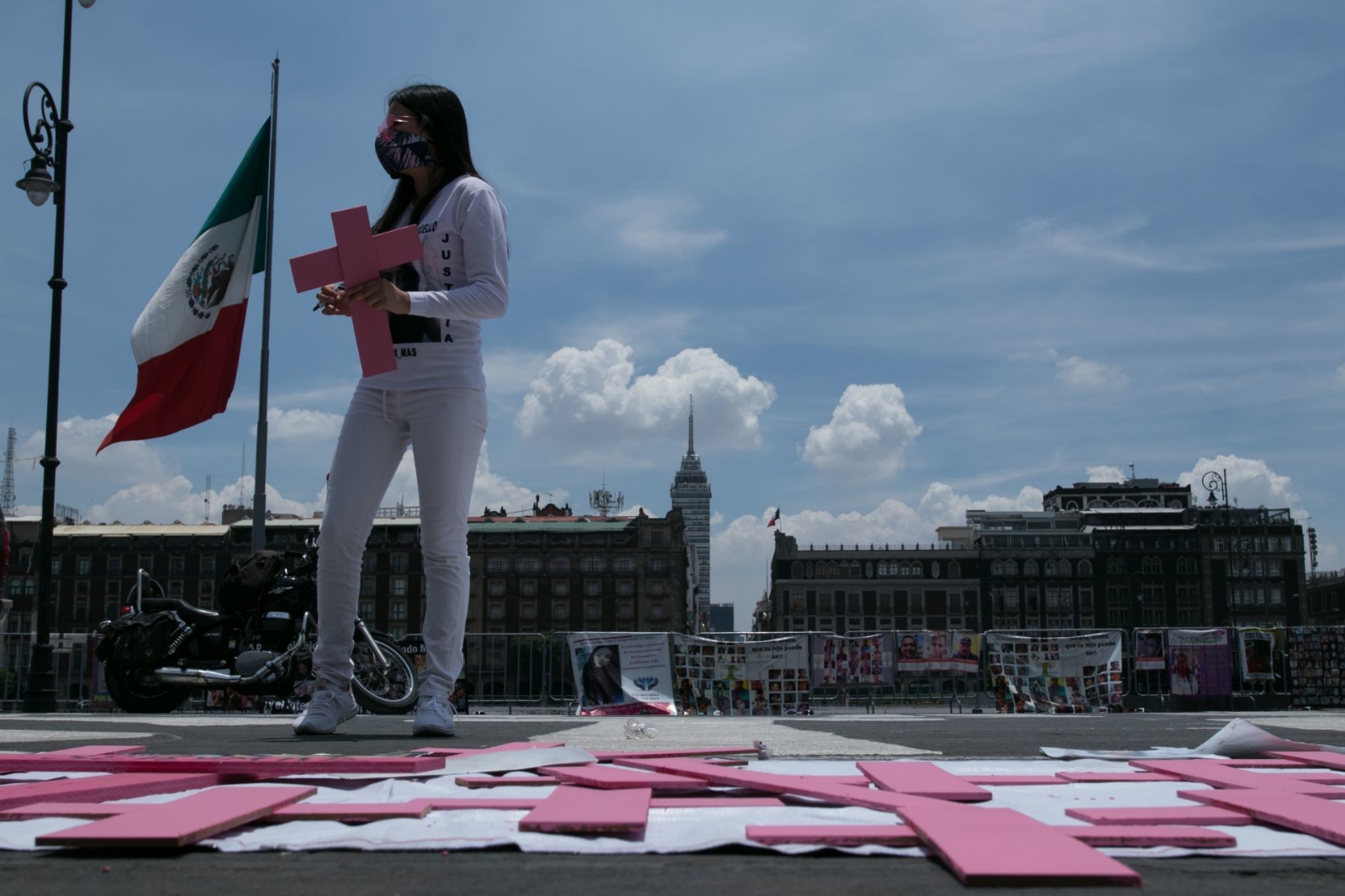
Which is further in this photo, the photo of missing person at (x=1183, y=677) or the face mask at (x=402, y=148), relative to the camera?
the photo of missing person at (x=1183, y=677)

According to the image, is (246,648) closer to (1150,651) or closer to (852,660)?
(852,660)

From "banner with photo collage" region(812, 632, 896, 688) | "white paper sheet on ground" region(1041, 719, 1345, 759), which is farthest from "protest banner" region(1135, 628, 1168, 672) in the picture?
"white paper sheet on ground" region(1041, 719, 1345, 759)

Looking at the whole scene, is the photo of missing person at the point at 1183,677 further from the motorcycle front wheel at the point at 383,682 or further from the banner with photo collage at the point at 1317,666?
the motorcycle front wheel at the point at 383,682

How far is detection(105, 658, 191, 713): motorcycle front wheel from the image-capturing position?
262 inches

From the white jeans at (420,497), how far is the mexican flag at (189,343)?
664cm

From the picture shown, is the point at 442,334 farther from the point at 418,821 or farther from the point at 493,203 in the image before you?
the point at 418,821

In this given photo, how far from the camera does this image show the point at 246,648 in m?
6.64

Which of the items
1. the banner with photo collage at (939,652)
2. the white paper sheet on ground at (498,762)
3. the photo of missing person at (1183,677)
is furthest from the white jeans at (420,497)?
the photo of missing person at (1183,677)

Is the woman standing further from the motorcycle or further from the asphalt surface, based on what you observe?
the motorcycle

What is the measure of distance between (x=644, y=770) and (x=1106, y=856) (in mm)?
1174

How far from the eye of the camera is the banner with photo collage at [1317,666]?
1684 centimetres

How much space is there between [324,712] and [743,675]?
11453mm

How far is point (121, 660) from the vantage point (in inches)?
263

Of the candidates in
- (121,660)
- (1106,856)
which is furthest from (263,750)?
(121,660)
